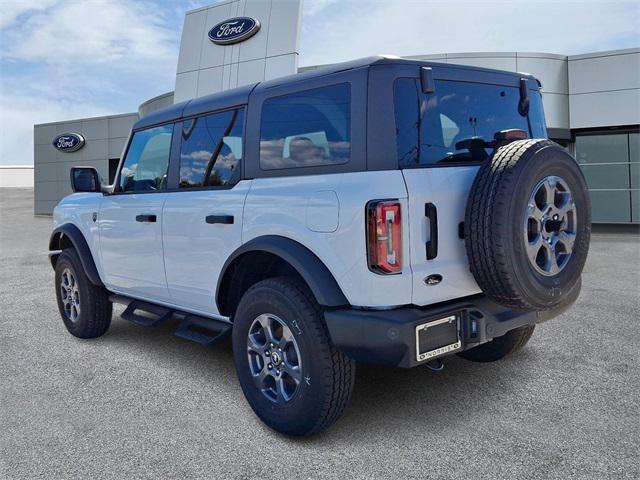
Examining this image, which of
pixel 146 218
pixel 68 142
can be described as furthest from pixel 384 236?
pixel 68 142

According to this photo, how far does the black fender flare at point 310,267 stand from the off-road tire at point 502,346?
1.79 metres

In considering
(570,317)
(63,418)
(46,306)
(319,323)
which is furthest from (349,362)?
(46,306)

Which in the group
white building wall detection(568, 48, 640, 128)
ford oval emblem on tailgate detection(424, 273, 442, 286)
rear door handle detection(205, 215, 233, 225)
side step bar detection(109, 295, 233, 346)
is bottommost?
side step bar detection(109, 295, 233, 346)

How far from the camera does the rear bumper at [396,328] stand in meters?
2.52

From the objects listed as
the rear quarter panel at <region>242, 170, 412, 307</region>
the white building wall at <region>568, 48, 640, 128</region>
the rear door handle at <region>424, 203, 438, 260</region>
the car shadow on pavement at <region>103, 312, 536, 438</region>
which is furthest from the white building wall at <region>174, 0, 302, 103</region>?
the rear door handle at <region>424, 203, 438, 260</region>

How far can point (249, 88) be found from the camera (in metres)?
3.47

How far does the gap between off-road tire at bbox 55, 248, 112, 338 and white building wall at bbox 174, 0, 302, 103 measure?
975 cm

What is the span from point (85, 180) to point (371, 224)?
3161mm

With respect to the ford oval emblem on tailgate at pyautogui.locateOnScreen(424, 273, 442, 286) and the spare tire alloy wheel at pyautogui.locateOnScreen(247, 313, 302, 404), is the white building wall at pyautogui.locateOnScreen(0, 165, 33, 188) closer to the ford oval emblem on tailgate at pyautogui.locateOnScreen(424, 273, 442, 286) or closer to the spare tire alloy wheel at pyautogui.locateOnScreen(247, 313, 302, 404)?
the spare tire alloy wheel at pyautogui.locateOnScreen(247, 313, 302, 404)

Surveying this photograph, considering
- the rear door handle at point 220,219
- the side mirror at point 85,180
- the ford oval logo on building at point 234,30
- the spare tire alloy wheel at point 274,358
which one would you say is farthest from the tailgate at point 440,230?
the ford oval logo on building at point 234,30

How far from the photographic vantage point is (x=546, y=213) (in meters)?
2.73

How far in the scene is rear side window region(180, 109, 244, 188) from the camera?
347 centimetres

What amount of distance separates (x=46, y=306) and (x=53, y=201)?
25.9m

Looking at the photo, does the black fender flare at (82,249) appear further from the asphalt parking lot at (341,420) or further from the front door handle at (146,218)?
the front door handle at (146,218)
